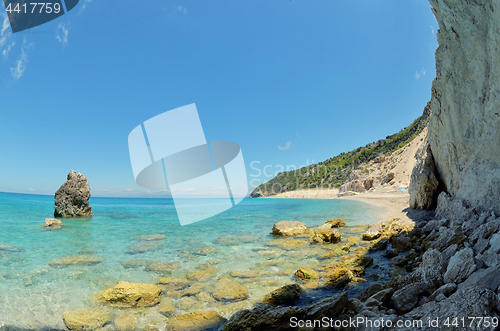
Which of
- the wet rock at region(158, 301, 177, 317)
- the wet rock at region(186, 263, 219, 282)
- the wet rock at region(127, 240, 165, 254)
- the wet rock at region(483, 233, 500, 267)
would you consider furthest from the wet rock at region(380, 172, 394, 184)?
the wet rock at region(158, 301, 177, 317)

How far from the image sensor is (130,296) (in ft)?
19.2

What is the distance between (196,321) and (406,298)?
13.5 ft

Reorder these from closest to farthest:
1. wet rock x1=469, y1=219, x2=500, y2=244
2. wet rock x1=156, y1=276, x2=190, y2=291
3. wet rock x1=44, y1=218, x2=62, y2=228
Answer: wet rock x1=469, y1=219, x2=500, y2=244 < wet rock x1=156, y1=276, x2=190, y2=291 < wet rock x1=44, y1=218, x2=62, y2=228

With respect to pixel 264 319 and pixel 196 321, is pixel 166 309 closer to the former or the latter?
pixel 196 321

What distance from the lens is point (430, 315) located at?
9.43ft

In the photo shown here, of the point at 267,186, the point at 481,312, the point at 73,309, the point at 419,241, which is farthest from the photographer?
the point at 267,186

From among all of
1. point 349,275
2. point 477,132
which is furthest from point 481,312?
point 477,132

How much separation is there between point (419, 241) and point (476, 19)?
7.04 metres

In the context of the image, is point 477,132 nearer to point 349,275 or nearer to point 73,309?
point 349,275

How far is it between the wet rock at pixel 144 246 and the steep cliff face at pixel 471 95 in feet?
44.1

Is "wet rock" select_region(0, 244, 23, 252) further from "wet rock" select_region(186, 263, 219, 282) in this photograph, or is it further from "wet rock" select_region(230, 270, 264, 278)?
"wet rock" select_region(230, 270, 264, 278)

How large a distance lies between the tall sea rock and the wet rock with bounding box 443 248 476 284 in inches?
140

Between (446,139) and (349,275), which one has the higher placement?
(446,139)

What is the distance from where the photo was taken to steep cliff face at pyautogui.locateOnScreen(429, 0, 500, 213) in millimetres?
6008
